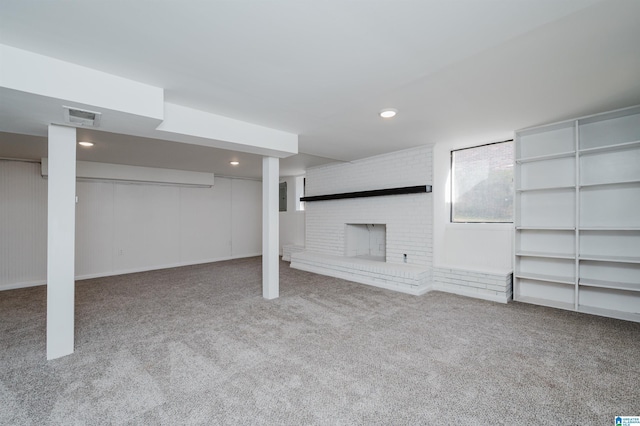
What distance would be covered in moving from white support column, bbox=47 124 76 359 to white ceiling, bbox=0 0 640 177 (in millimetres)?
499

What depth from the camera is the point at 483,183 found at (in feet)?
14.7

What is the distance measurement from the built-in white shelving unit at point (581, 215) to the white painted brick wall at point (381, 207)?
1.28 m

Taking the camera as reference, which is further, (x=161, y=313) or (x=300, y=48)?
(x=161, y=313)

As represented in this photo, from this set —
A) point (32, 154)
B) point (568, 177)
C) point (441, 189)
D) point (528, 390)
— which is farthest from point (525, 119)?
point (32, 154)

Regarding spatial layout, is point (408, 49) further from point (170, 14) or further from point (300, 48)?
point (170, 14)

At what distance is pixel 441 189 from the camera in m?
4.75

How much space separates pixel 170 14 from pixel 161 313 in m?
3.26

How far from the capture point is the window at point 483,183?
4.27m

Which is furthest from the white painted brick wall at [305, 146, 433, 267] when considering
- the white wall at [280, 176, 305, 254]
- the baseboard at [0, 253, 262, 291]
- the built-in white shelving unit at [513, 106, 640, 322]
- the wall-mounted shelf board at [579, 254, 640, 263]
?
the baseboard at [0, 253, 262, 291]

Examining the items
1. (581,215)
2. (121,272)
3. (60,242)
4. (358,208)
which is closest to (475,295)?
(581,215)

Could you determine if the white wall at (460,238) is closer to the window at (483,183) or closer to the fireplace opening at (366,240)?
the window at (483,183)

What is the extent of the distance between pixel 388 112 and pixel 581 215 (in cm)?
271

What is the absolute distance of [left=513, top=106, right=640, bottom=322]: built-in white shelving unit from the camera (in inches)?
127

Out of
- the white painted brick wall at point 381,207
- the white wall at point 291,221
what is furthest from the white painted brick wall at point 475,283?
the white wall at point 291,221
